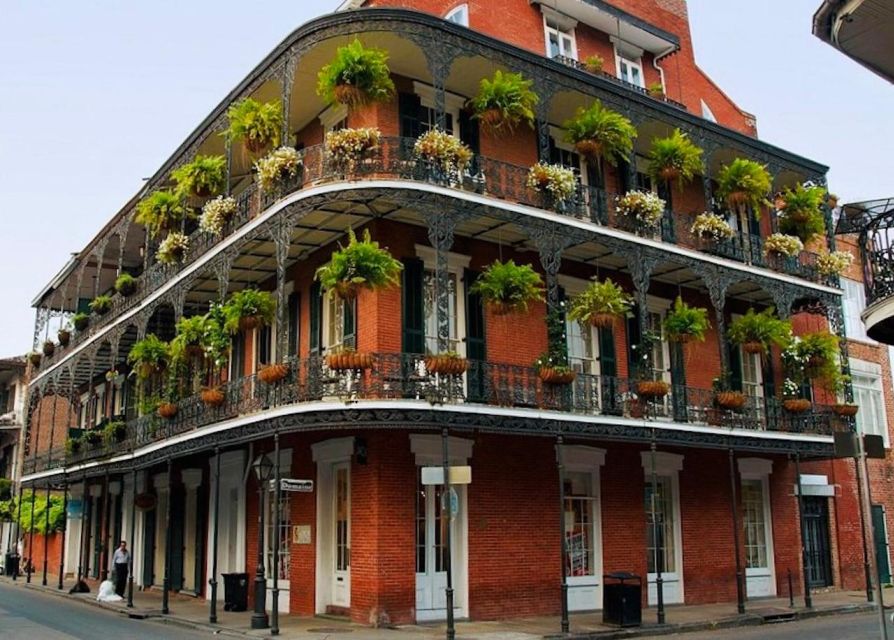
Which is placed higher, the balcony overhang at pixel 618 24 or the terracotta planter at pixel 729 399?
the balcony overhang at pixel 618 24

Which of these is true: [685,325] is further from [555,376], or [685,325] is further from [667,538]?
[667,538]

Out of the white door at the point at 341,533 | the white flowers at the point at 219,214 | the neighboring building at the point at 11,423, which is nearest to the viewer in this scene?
the white door at the point at 341,533

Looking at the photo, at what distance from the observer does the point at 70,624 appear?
51.9 ft

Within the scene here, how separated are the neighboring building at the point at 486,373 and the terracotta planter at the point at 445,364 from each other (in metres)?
0.23

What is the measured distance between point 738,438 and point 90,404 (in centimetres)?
2283

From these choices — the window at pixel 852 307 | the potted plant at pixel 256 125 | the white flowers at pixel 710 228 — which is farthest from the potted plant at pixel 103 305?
the window at pixel 852 307

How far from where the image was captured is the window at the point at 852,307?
24.6 m

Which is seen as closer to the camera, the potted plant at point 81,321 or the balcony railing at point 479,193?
the balcony railing at point 479,193

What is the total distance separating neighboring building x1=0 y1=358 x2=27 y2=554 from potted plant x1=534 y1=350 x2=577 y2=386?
102ft

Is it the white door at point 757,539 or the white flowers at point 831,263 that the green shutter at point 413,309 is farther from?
the white flowers at point 831,263

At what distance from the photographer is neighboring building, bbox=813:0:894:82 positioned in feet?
18.3

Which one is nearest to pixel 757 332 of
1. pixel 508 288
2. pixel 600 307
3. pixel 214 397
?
pixel 600 307

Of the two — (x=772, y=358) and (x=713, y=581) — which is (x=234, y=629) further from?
(x=772, y=358)

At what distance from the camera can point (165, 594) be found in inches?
691
